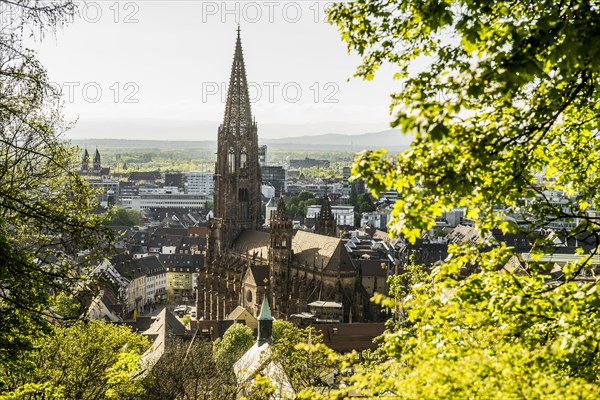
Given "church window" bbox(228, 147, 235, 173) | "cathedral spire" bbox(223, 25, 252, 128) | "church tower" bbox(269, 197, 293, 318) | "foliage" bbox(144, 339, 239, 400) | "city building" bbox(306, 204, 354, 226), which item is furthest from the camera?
"city building" bbox(306, 204, 354, 226)

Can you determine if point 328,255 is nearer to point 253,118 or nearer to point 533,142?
point 253,118

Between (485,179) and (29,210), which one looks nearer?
(485,179)

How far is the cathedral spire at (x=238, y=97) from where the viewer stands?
81.1m

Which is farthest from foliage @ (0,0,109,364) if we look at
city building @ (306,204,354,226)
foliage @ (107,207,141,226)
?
city building @ (306,204,354,226)

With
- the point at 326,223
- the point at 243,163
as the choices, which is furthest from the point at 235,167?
the point at 326,223

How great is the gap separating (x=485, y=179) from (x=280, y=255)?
59.8 metres

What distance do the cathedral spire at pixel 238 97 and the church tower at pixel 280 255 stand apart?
15230 millimetres

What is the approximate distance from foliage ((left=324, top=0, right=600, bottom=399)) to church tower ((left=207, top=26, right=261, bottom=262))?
70041mm

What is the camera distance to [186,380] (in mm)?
31578

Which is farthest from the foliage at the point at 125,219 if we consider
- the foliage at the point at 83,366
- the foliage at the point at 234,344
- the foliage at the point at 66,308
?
the foliage at the point at 83,366

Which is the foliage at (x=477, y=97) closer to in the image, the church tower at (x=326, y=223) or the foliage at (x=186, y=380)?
the foliage at (x=186, y=380)

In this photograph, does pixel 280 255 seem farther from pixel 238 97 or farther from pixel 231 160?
pixel 238 97

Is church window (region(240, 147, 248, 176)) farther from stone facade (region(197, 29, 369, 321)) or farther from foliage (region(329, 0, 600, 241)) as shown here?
foliage (region(329, 0, 600, 241))

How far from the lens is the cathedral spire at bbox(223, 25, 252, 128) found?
81125 millimetres
